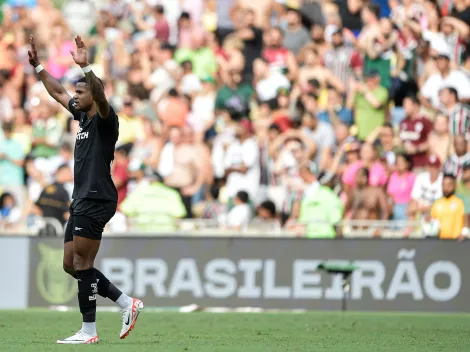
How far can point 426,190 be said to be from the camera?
59.0 ft

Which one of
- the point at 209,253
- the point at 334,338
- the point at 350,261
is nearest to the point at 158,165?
the point at 209,253

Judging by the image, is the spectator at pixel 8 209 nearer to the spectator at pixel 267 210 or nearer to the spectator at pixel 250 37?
the spectator at pixel 267 210

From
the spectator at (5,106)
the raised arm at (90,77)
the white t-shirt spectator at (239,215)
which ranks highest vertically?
the spectator at (5,106)

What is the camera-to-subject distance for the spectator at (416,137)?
62.1 feet

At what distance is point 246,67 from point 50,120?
3.76 meters

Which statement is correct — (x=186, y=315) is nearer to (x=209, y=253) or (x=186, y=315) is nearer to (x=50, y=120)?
(x=209, y=253)

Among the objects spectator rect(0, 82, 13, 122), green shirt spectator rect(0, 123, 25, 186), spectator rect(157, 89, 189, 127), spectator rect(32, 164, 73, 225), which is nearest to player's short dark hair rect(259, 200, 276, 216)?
spectator rect(32, 164, 73, 225)

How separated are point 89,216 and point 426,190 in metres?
8.39

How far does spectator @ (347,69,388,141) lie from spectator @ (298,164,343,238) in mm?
2373

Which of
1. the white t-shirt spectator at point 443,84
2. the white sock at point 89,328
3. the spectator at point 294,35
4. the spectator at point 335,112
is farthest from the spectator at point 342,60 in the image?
the white sock at point 89,328

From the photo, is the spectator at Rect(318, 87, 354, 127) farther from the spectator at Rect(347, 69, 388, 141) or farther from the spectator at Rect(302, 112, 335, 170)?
the spectator at Rect(302, 112, 335, 170)

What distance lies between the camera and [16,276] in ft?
58.9

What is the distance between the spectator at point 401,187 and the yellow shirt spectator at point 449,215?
0.79 m

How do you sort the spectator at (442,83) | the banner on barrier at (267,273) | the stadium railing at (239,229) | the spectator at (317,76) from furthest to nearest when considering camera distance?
the spectator at (317,76) < the spectator at (442,83) < the stadium railing at (239,229) < the banner on barrier at (267,273)
